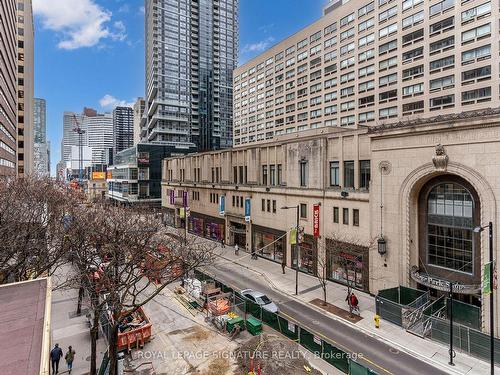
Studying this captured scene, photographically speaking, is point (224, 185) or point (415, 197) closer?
point (415, 197)

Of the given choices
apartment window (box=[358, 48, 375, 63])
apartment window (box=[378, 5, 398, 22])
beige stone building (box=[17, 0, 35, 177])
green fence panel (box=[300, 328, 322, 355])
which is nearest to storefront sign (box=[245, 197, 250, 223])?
green fence panel (box=[300, 328, 322, 355])

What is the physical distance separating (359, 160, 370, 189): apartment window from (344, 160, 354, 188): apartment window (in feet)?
3.26

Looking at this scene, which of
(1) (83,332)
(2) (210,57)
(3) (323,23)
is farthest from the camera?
(2) (210,57)

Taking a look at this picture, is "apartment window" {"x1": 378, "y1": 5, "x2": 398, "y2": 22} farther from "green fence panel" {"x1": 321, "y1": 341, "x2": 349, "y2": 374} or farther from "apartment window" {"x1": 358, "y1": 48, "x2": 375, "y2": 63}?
"green fence panel" {"x1": 321, "y1": 341, "x2": 349, "y2": 374}

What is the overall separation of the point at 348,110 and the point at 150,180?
5232 centimetres

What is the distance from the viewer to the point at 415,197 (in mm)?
23531

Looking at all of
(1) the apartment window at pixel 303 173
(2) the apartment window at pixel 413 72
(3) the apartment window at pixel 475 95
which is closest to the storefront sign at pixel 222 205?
(1) the apartment window at pixel 303 173

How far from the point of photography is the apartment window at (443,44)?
46312 millimetres

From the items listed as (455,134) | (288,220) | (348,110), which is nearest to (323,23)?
(348,110)

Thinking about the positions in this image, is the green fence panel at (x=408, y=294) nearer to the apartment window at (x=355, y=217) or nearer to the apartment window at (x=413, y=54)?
the apartment window at (x=355, y=217)

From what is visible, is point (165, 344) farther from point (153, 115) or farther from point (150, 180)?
point (153, 115)

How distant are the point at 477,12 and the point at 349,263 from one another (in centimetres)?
4272

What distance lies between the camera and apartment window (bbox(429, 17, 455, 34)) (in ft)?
152

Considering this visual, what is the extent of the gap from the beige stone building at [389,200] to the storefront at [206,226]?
8.85m
